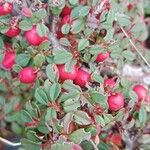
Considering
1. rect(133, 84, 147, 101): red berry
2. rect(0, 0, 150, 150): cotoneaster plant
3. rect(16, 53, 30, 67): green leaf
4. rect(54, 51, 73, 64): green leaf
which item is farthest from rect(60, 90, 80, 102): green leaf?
rect(133, 84, 147, 101): red berry

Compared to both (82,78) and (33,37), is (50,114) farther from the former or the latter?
(33,37)

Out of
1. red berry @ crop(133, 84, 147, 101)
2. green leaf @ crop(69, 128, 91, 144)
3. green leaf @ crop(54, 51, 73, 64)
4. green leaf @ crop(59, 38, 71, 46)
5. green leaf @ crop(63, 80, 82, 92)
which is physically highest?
green leaf @ crop(59, 38, 71, 46)

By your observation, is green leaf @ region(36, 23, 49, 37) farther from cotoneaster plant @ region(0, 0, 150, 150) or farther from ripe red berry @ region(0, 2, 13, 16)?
ripe red berry @ region(0, 2, 13, 16)

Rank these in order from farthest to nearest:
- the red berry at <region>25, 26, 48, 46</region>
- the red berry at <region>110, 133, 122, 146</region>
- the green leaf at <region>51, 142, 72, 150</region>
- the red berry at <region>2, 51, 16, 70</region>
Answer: the red berry at <region>110, 133, 122, 146</region>, the red berry at <region>2, 51, 16, 70</region>, the red berry at <region>25, 26, 48, 46</region>, the green leaf at <region>51, 142, 72, 150</region>

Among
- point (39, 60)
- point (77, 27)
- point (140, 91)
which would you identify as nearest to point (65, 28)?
point (77, 27)

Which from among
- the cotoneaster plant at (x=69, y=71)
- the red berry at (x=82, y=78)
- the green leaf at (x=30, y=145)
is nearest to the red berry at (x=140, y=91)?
the cotoneaster plant at (x=69, y=71)

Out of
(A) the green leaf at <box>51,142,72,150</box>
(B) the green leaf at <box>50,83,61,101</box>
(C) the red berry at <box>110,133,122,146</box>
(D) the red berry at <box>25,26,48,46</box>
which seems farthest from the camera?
(C) the red berry at <box>110,133,122,146</box>
